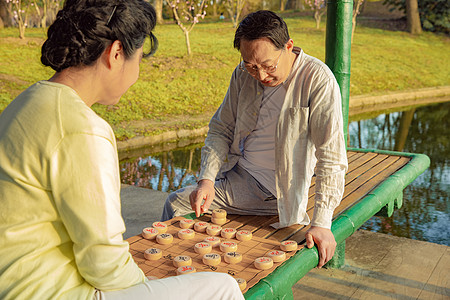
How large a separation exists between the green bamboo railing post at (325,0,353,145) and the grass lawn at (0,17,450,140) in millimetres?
4794

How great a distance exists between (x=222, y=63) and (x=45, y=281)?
12.4 metres

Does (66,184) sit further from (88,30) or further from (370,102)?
(370,102)

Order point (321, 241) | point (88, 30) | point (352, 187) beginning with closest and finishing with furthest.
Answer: point (88, 30)
point (321, 241)
point (352, 187)

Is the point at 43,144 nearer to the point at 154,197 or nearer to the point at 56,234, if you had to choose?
the point at 56,234

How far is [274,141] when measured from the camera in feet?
9.49

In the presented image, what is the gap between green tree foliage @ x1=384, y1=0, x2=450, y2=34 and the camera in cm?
2139

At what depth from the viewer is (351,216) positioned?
2.87m

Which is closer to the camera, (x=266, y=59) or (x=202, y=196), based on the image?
(x=266, y=59)

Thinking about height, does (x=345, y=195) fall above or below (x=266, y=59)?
below

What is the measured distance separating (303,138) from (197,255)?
2.83 feet

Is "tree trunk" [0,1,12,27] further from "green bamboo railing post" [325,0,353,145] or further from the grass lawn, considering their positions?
"green bamboo railing post" [325,0,353,145]

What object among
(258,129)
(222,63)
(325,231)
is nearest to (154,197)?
(258,129)

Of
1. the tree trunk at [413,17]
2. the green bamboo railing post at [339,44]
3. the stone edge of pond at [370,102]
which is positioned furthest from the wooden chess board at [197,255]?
the tree trunk at [413,17]

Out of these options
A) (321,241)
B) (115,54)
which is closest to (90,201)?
(115,54)
